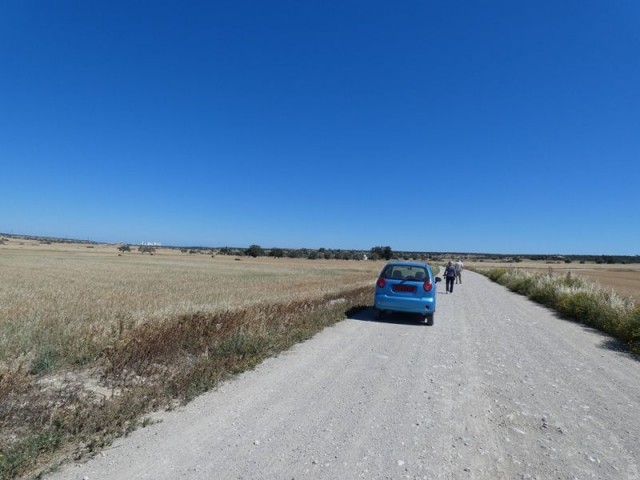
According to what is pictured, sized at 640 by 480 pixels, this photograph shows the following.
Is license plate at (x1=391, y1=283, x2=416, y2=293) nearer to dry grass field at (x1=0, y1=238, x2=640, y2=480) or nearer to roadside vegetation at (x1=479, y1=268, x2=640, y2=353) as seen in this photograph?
dry grass field at (x1=0, y1=238, x2=640, y2=480)

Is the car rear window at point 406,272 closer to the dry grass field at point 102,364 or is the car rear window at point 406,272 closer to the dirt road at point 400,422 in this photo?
the dry grass field at point 102,364

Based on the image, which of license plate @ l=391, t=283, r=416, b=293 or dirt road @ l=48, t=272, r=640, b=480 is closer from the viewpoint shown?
dirt road @ l=48, t=272, r=640, b=480

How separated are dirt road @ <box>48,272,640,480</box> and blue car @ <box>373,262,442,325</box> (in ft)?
10.9

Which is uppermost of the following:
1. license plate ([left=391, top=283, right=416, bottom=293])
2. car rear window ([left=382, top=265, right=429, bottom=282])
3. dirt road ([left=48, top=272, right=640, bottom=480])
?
car rear window ([left=382, top=265, right=429, bottom=282])

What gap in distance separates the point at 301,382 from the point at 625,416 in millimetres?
4079

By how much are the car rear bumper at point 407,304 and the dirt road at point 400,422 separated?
3283 millimetres

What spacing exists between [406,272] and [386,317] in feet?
5.30

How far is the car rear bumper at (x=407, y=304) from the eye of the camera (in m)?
11.0

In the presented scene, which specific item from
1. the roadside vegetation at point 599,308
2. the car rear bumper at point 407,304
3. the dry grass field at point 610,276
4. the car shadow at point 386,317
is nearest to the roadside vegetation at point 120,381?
the car rear bumper at point 407,304

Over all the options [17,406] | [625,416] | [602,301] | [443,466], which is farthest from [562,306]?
[17,406]

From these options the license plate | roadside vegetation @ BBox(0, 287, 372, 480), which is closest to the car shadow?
the license plate

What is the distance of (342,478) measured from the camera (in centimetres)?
321

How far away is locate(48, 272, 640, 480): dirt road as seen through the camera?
339 centimetres

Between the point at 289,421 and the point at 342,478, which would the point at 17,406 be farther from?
the point at 342,478
